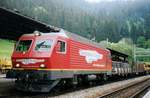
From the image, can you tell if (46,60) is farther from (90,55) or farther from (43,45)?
(90,55)

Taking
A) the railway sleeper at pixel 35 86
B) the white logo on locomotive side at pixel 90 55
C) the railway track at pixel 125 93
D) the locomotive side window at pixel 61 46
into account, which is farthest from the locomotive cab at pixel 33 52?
the white logo on locomotive side at pixel 90 55

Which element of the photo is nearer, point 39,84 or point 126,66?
point 39,84

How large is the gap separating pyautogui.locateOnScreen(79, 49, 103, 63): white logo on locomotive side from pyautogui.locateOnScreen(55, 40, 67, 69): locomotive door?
267 cm

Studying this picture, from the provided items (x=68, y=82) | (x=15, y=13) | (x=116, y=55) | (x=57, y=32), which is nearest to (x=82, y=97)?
(x=68, y=82)

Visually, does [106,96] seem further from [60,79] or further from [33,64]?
[33,64]

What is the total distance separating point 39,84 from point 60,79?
131 cm

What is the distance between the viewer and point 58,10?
156 meters

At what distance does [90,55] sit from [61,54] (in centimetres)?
535

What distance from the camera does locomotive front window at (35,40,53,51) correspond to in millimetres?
15414

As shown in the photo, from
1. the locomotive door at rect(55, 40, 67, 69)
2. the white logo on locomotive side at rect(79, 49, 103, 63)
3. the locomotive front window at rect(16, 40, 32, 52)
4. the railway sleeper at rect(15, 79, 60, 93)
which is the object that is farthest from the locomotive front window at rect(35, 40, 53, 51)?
the white logo on locomotive side at rect(79, 49, 103, 63)

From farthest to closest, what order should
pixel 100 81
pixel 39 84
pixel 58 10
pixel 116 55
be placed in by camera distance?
pixel 58 10 → pixel 116 55 → pixel 100 81 → pixel 39 84

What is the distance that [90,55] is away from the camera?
20969mm

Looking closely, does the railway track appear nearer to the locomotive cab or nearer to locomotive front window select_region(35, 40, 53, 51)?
the locomotive cab

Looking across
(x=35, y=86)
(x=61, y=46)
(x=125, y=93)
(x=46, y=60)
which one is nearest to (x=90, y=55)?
(x=125, y=93)
